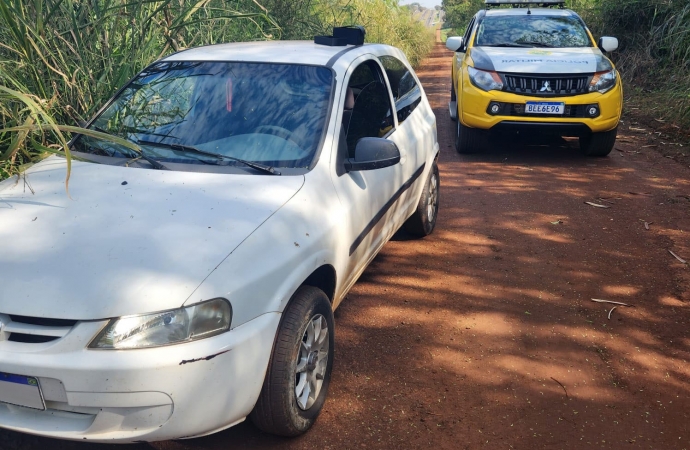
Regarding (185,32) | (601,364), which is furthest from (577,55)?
(601,364)

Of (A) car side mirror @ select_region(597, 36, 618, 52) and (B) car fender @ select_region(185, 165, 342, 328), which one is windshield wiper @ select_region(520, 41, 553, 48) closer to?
(A) car side mirror @ select_region(597, 36, 618, 52)

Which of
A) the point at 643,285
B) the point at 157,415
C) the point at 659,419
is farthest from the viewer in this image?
the point at 643,285

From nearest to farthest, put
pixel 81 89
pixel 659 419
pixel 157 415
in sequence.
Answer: pixel 157 415, pixel 659 419, pixel 81 89

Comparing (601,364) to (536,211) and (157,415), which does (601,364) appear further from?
(536,211)

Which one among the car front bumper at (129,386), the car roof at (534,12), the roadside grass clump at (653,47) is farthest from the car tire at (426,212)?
the roadside grass clump at (653,47)

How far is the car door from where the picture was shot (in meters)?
3.62

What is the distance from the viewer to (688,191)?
6.87m

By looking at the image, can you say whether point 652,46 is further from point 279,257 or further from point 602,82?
point 279,257

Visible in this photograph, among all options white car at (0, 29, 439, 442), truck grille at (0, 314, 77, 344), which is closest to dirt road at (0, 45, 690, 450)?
white car at (0, 29, 439, 442)

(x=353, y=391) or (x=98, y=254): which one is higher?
(x=98, y=254)

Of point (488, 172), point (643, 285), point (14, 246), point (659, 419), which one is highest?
point (14, 246)

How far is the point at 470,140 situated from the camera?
8398 millimetres

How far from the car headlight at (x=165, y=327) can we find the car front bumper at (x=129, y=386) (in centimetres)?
3

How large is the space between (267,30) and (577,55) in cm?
386
